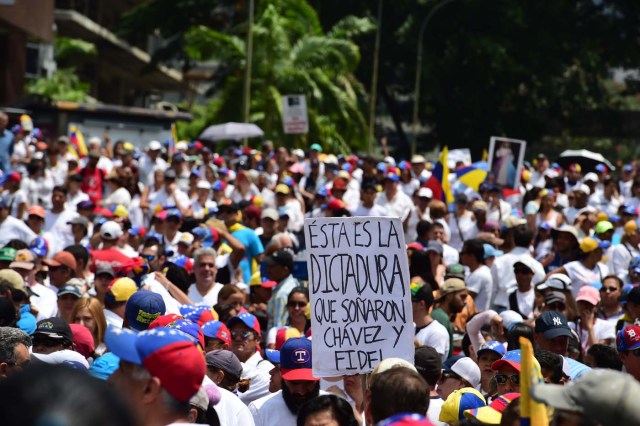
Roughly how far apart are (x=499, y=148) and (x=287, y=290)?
1018 centimetres

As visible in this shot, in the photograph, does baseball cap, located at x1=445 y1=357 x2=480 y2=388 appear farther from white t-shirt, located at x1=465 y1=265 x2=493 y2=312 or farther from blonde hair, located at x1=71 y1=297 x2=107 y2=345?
white t-shirt, located at x1=465 y1=265 x2=493 y2=312

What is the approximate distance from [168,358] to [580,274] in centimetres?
802

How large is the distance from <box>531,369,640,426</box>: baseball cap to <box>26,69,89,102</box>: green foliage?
34200mm

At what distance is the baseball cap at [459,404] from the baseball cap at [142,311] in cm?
191

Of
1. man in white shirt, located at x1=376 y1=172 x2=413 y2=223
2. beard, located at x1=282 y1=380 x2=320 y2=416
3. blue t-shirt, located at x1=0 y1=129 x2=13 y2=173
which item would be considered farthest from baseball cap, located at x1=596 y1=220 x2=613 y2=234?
blue t-shirt, located at x1=0 y1=129 x2=13 y2=173

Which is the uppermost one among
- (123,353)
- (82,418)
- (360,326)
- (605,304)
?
(82,418)

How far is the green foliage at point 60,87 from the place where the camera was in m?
37.4

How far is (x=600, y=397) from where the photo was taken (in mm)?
3344

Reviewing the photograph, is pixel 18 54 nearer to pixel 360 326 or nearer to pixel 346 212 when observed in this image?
pixel 346 212

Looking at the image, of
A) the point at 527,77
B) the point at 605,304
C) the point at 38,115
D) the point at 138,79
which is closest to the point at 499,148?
the point at 605,304

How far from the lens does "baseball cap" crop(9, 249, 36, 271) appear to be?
9.66m

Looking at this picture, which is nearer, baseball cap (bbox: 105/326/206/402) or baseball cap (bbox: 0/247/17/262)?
baseball cap (bbox: 105/326/206/402)

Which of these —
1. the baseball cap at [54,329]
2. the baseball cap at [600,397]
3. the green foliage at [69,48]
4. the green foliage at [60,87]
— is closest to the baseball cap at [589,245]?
the baseball cap at [54,329]

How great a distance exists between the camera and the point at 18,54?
35812 millimetres
